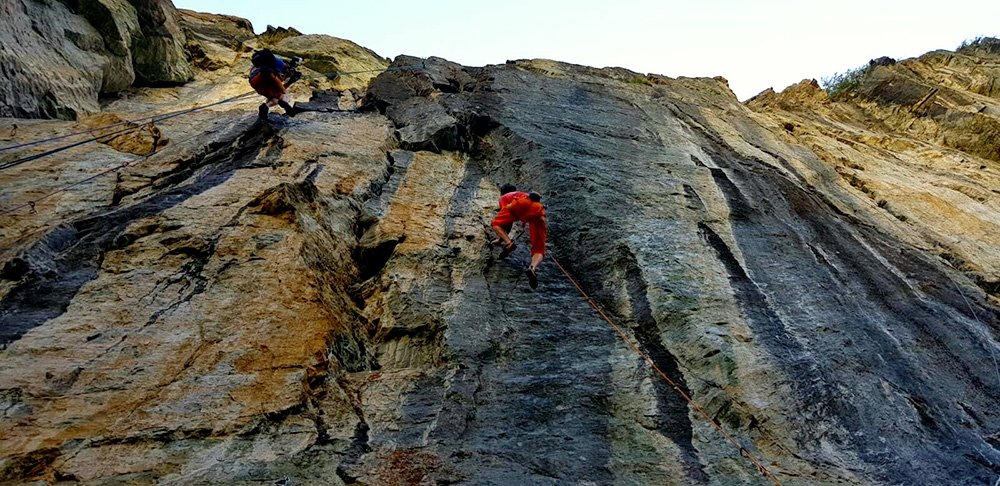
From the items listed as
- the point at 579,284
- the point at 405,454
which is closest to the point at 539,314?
the point at 579,284

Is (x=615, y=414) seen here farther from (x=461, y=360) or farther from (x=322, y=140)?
(x=322, y=140)

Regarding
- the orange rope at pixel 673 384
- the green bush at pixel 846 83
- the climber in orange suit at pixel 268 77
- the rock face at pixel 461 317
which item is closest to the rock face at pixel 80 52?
the rock face at pixel 461 317

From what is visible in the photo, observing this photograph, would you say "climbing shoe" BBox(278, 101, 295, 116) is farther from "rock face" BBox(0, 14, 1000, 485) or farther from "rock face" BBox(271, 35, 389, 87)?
"rock face" BBox(271, 35, 389, 87)

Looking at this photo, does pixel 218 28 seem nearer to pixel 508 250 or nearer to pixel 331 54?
pixel 331 54

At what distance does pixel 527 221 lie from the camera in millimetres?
6895

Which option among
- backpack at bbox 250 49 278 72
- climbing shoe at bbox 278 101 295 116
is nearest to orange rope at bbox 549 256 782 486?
climbing shoe at bbox 278 101 295 116

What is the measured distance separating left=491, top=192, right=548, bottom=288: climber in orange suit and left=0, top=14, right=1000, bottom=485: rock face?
233mm

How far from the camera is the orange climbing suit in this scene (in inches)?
264

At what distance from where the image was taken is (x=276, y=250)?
595 cm

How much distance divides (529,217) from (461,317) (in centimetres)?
152

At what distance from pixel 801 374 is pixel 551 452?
99.4 inches

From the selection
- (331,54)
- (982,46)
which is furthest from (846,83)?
(331,54)

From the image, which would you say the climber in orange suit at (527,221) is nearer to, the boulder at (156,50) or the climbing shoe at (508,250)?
the climbing shoe at (508,250)

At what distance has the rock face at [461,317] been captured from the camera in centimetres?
446
